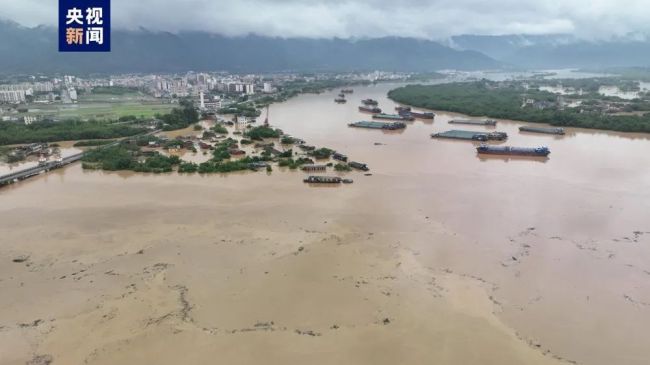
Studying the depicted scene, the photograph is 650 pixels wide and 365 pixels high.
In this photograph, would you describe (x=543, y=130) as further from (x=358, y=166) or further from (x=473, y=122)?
(x=358, y=166)

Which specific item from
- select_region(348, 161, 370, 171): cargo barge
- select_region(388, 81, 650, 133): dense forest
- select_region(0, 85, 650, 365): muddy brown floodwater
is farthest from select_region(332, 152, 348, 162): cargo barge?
select_region(388, 81, 650, 133): dense forest

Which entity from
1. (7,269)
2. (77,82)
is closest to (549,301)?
(7,269)

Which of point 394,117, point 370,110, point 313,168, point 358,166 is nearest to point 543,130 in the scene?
point 394,117

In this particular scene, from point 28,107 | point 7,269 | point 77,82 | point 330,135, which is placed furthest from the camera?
point 77,82

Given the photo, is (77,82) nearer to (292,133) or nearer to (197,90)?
(197,90)

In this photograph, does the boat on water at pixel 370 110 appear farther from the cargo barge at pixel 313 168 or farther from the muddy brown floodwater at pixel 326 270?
the muddy brown floodwater at pixel 326 270
